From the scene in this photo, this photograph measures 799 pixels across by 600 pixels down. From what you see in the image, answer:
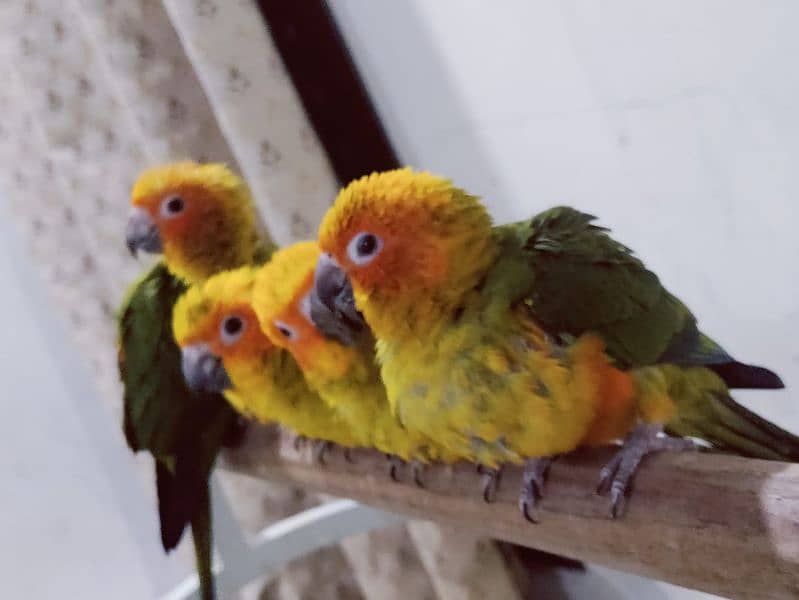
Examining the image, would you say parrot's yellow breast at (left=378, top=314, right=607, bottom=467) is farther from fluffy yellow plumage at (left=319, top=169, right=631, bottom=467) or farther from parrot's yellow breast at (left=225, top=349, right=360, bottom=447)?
parrot's yellow breast at (left=225, top=349, right=360, bottom=447)

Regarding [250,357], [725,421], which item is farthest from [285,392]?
[725,421]

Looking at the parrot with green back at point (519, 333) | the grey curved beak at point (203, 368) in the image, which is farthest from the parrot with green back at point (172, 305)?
the parrot with green back at point (519, 333)

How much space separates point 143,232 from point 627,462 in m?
0.59

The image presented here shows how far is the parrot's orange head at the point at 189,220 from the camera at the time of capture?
0.84 metres

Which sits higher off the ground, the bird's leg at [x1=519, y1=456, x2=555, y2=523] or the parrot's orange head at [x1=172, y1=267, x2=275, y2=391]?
the parrot's orange head at [x1=172, y1=267, x2=275, y2=391]

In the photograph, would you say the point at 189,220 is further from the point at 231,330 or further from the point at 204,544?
the point at 204,544

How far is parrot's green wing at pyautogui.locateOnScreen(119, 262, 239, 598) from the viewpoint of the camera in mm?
851

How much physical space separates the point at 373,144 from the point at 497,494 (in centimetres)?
74

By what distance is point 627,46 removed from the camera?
30.8 inches

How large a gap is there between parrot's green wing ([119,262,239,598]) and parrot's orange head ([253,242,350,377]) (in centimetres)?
23

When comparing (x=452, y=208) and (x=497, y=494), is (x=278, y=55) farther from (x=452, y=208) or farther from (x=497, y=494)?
(x=497, y=494)

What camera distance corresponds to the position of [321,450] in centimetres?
77

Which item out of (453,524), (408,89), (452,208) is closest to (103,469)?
(408,89)

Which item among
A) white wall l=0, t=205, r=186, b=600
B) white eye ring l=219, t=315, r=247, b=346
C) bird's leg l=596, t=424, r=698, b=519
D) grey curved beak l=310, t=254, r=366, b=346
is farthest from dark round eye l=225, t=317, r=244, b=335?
white wall l=0, t=205, r=186, b=600
